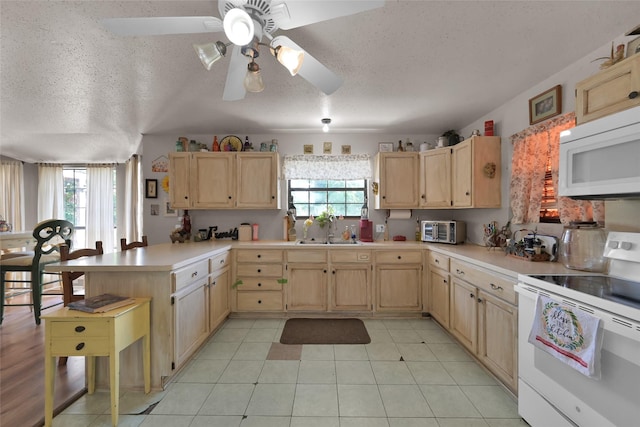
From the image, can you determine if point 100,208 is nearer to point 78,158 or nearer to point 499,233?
point 78,158

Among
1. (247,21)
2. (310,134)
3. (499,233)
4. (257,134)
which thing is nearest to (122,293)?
(247,21)

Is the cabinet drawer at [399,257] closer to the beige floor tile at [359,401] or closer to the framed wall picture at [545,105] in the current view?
the beige floor tile at [359,401]

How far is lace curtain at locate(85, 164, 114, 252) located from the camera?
18.5 feet

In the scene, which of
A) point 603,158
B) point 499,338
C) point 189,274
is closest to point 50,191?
point 189,274

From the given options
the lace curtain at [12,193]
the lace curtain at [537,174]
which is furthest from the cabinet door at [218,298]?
the lace curtain at [12,193]

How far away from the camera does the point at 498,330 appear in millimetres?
1997

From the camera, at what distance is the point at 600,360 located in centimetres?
117

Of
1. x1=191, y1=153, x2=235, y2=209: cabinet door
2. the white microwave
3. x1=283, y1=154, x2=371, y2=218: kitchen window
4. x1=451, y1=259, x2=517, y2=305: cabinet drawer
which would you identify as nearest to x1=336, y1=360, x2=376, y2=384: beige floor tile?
x1=451, y1=259, x2=517, y2=305: cabinet drawer

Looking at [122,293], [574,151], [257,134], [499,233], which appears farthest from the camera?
[257,134]

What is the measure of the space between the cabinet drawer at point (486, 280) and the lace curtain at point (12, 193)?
24.4 ft

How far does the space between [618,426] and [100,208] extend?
7.33m

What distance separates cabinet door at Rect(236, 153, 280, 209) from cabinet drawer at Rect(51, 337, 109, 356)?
2.16 metres

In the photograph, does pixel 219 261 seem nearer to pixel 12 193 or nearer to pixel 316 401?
pixel 316 401

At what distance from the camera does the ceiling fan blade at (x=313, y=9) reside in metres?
1.16
